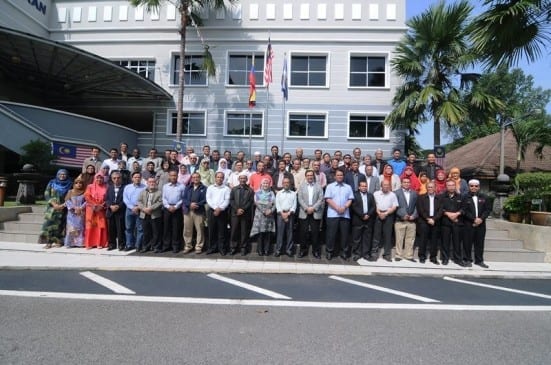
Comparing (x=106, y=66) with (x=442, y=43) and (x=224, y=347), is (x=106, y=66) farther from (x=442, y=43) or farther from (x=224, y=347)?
(x=224, y=347)

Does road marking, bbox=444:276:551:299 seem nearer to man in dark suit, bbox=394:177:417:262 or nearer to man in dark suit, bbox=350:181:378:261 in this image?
man in dark suit, bbox=394:177:417:262

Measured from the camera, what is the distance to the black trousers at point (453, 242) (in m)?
8.04

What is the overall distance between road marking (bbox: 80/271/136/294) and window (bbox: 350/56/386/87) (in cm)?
1600

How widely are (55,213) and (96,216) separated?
106 centimetres

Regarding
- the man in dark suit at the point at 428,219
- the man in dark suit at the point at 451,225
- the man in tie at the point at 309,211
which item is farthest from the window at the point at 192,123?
the man in dark suit at the point at 451,225

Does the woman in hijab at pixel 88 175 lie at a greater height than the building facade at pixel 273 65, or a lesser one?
lesser

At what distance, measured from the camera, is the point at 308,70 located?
63.1ft

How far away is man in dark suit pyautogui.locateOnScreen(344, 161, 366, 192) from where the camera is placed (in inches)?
346

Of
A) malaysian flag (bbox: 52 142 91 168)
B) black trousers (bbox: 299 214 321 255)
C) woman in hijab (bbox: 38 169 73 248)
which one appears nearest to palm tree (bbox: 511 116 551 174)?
black trousers (bbox: 299 214 321 255)

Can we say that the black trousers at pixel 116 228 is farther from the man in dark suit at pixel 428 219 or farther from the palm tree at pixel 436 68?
the palm tree at pixel 436 68

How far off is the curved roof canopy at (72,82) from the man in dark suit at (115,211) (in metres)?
8.84

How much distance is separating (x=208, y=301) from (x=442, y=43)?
13749 mm

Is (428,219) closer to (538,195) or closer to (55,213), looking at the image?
(538,195)

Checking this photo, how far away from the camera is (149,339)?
3.81m
